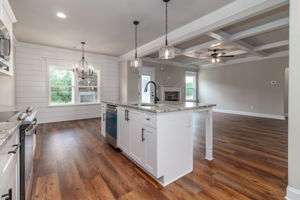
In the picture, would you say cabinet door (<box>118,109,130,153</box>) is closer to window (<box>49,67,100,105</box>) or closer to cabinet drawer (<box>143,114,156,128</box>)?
cabinet drawer (<box>143,114,156,128</box>)

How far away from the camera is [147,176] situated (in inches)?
79.7

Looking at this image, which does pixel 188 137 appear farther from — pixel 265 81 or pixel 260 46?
pixel 265 81

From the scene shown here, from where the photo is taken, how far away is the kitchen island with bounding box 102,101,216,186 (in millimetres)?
1793

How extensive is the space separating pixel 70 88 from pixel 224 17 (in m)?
5.53

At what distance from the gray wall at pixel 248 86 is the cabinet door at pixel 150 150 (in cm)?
667

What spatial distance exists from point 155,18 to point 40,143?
12.6 feet

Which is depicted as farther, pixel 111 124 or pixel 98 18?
pixel 98 18

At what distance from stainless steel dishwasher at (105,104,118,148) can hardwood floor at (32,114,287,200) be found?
18 cm

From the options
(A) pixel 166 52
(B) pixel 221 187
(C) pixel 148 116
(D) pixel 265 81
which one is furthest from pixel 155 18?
(D) pixel 265 81

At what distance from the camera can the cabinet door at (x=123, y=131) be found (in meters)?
2.43

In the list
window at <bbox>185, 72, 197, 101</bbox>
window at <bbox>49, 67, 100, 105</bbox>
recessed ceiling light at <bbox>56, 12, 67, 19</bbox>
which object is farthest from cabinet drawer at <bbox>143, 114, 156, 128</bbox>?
window at <bbox>185, 72, 197, 101</bbox>

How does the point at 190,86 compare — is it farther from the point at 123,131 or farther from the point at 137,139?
the point at 137,139

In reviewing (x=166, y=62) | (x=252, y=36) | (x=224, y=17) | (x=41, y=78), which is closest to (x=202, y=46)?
(x=252, y=36)

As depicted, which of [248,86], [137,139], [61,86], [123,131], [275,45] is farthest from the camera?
[248,86]
